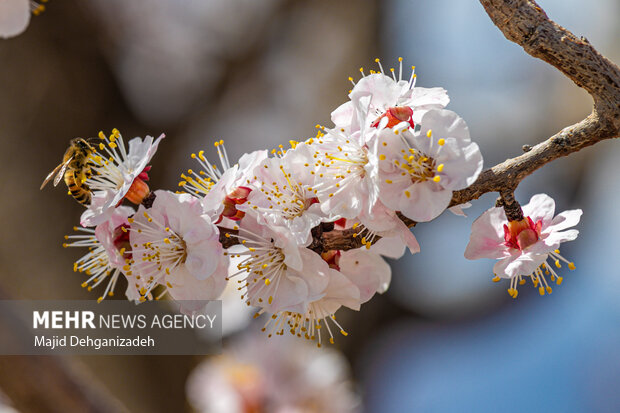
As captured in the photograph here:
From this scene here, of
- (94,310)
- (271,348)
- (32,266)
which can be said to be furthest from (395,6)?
(32,266)

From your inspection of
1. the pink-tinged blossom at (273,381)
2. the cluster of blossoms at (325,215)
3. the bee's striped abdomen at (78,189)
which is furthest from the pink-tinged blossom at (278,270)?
the pink-tinged blossom at (273,381)

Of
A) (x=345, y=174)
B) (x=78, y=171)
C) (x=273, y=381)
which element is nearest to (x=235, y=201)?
(x=345, y=174)

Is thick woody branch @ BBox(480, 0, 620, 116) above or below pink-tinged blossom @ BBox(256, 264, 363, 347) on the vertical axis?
above

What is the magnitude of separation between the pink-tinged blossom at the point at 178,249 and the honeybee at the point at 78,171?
121 mm

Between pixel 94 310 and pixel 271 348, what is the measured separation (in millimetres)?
587

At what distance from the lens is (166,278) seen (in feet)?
1.87

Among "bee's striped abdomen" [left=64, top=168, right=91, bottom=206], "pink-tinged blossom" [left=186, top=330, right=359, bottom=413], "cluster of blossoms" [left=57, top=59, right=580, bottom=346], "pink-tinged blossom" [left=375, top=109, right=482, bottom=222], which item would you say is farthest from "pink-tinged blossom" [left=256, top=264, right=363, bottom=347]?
"pink-tinged blossom" [left=186, top=330, right=359, bottom=413]

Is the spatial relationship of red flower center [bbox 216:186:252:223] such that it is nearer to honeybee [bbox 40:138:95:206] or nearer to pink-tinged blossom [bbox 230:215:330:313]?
pink-tinged blossom [bbox 230:215:330:313]

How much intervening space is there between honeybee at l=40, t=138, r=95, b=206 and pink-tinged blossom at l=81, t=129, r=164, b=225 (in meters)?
0.01

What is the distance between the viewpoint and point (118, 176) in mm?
627

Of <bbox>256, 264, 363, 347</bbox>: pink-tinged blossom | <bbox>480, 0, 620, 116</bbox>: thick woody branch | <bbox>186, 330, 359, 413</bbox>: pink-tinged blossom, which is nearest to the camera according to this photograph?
<bbox>480, 0, 620, 116</bbox>: thick woody branch

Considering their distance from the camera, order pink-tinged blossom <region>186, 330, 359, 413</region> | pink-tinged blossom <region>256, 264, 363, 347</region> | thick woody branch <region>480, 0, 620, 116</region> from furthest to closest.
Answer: pink-tinged blossom <region>186, 330, 359, 413</region>, pink-tinged blossom <region>256, 264, 363, 347</region>, thick woody branch <region>480, 0, 620, 116</region>

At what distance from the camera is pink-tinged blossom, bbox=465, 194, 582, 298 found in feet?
1.67

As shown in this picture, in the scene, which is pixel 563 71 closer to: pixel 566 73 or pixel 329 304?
pixel 566 73
